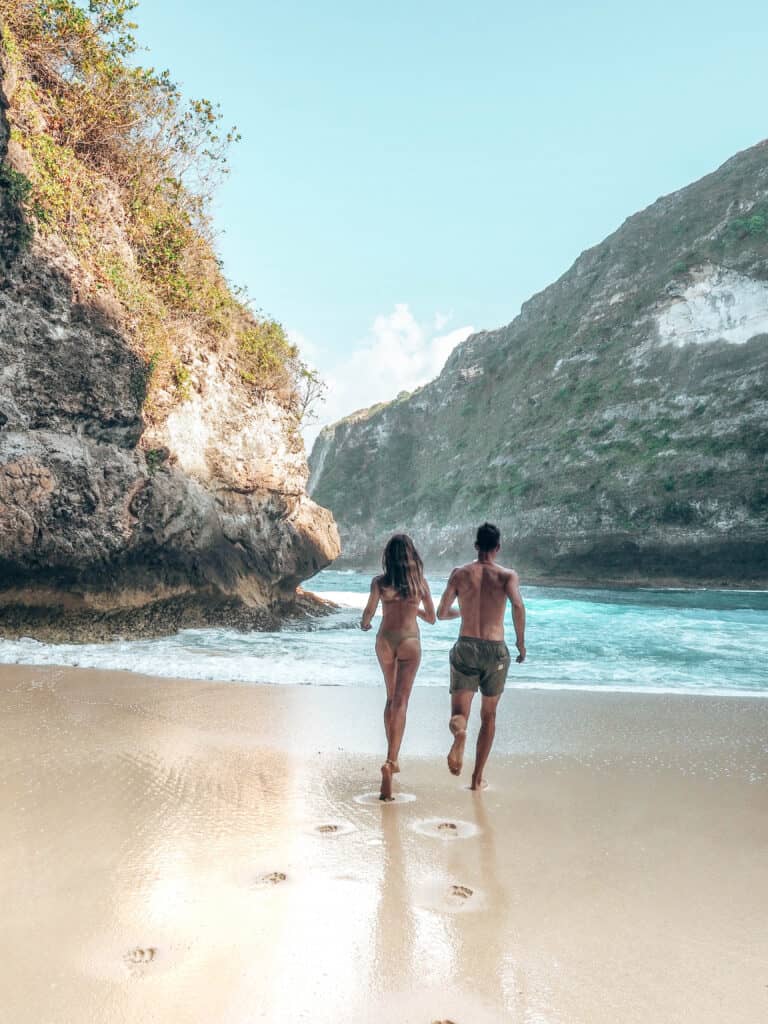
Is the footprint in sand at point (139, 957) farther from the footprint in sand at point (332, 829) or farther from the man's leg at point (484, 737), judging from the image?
the man's leg at point (484, 737)

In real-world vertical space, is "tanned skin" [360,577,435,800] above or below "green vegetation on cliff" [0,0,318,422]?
below

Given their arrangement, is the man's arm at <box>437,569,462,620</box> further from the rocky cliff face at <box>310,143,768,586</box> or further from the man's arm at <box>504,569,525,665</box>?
the rocky cliff face at <box>310,143,768,586</box>

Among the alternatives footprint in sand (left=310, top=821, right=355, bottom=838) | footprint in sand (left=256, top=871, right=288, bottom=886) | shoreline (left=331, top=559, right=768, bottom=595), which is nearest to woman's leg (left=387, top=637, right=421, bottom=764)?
footprint in sand (left=310, top=821, right=355, bottom=838)

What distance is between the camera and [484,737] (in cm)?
430

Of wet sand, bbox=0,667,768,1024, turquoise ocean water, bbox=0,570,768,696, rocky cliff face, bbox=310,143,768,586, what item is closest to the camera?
wet sand, bbox=0,667,768,1024

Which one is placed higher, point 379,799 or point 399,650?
point 399,650

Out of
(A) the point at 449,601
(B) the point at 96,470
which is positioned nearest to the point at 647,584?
Answer: (B) the point at 96,470

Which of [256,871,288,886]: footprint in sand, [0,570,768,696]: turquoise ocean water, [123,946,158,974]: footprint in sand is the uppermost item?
[123,946,158,974]: footprint in sand

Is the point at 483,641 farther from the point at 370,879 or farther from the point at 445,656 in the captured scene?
the point at 445,656

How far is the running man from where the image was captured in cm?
430

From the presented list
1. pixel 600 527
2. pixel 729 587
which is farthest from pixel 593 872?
pixel 600 527

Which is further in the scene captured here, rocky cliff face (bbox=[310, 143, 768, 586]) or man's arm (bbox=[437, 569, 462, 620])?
rocky cliff face (bbox=[310, 143, 768, 586])

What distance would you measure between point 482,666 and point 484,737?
44cm

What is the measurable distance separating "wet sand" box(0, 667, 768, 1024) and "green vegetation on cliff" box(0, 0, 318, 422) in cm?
799
